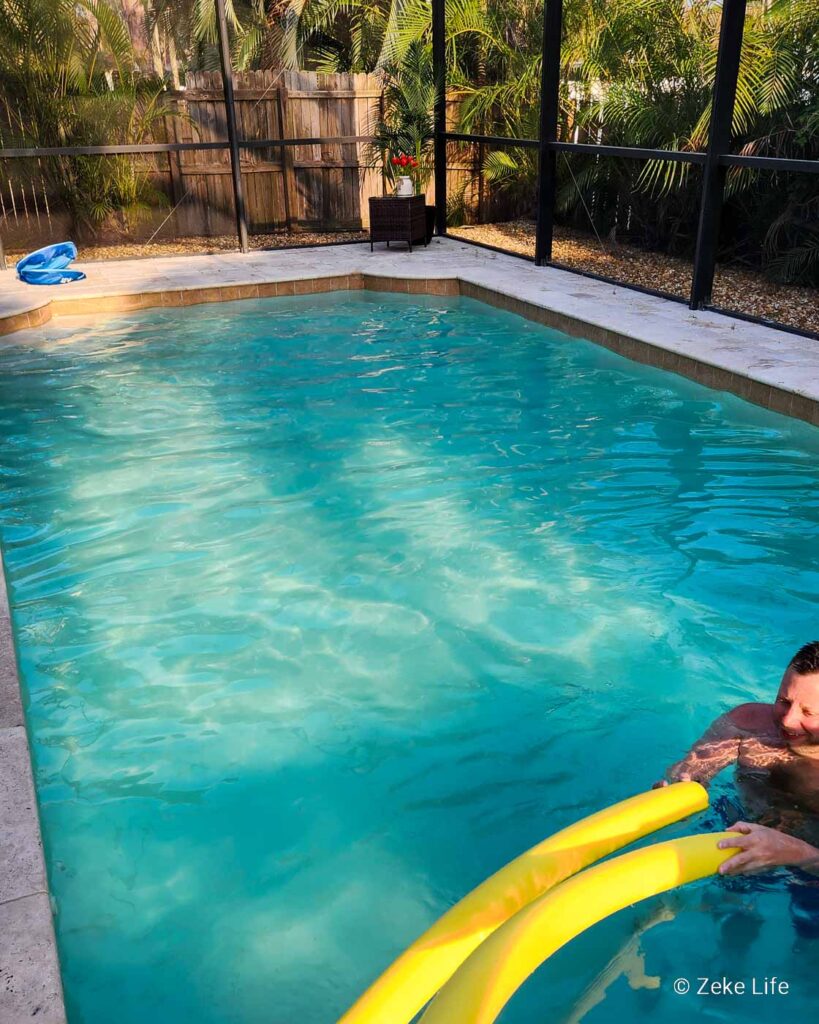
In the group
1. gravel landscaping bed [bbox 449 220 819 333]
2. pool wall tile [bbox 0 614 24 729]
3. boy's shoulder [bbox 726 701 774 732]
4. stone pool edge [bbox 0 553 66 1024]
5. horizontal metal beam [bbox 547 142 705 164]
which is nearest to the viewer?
stone pool edge [bbox 0 553 66 1024]

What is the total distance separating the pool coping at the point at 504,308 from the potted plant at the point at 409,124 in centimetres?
187

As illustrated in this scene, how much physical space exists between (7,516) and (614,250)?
835cm

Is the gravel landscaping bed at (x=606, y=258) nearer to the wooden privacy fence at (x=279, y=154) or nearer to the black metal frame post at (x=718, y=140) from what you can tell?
the wooden privacy fence at (x=279, y=154)

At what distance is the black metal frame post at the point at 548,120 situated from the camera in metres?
9.03

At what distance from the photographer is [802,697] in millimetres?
2352

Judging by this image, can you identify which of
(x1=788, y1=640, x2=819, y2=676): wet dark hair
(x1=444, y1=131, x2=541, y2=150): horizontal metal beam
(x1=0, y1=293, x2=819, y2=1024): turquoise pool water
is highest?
(x1=444, y1=131, x2=541, y2=150): horizontal metal beam

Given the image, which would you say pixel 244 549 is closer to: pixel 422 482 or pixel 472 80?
pixel 422 482

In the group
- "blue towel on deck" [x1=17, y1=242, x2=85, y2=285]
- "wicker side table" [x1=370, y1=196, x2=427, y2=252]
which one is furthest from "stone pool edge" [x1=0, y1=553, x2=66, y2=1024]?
"wicker side table" [x1=370, y1=196, x2=427, y2=252]

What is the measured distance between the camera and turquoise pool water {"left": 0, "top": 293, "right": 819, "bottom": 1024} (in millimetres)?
2537

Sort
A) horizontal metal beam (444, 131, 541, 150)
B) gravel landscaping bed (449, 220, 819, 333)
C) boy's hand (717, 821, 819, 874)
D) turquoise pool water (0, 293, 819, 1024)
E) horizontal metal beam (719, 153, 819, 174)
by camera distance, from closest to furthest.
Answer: boy's hand (717, 821, 819, 874) < turquoise pool water (0, 293, 819, 1024) < horizontal metal beam (719, 153, 819, 174) < gravel landscaping bed (449, 220, 819, 333) < horizontal metal beam (444, 131, 541, 150)

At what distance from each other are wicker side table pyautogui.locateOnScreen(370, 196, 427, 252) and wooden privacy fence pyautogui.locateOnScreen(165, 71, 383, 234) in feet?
4.56

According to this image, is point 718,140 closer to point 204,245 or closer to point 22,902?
point 204,245

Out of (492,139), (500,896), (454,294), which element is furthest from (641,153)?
(500,896)

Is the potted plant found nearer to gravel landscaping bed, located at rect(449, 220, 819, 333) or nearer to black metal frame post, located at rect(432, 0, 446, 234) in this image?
black metal frame post, located at rect(432, 0, 446, 234)
